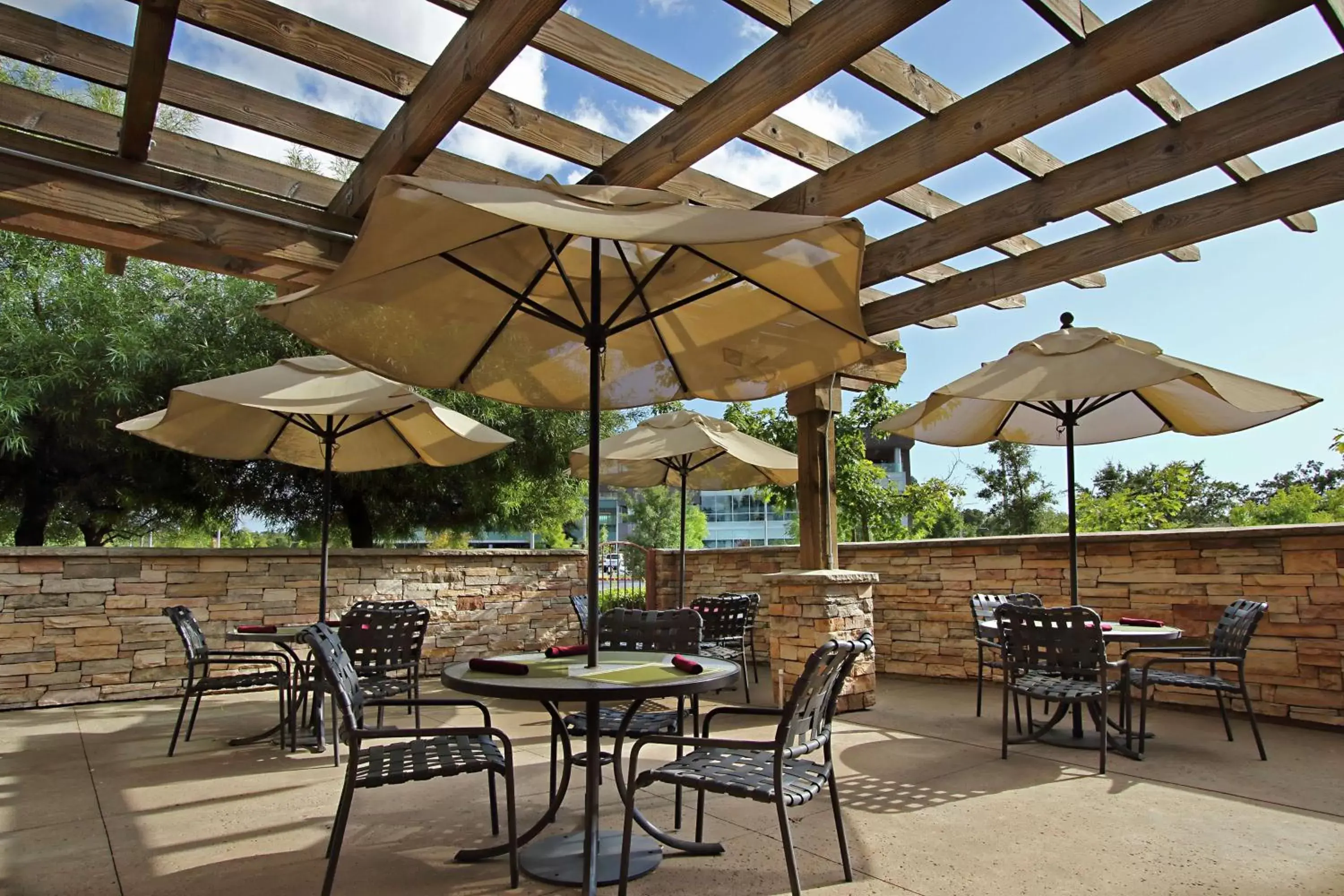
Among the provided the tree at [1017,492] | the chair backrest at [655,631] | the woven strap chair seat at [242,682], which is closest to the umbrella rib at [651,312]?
the chair backrest at [655,631]

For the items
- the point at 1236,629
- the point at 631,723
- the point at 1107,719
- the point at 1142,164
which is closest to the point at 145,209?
the point at 631,723

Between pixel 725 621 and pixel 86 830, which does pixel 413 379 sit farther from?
pixel 725 621

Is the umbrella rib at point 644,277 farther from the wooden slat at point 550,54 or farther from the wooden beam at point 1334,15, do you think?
the wooden beam at point 1334,15

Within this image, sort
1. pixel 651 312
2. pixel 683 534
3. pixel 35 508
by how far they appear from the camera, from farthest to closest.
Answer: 1. pixel 35 508
2. pixel 683 534
3. pixel 651 312

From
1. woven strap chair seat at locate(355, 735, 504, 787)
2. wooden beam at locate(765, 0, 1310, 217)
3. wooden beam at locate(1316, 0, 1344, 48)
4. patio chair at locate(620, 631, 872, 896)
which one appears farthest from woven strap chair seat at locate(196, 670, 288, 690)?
wooden beam at locate(1316, 0, 1344, 48)

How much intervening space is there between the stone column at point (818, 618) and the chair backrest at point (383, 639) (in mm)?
2463

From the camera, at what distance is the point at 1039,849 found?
116 inches

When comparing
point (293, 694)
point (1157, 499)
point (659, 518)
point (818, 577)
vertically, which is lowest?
point (293, 694)

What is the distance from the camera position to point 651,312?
10.6ft

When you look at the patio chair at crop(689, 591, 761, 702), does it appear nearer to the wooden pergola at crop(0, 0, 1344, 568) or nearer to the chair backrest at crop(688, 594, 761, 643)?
the chair backrest at crop(688, 594, 761, 643)

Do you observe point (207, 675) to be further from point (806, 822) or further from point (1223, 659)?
point (1223, 659)

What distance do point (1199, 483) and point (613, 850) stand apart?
87.1ft

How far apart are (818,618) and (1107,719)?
1766 mm

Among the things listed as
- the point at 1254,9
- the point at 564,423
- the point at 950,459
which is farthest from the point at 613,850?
the point at 950,459
